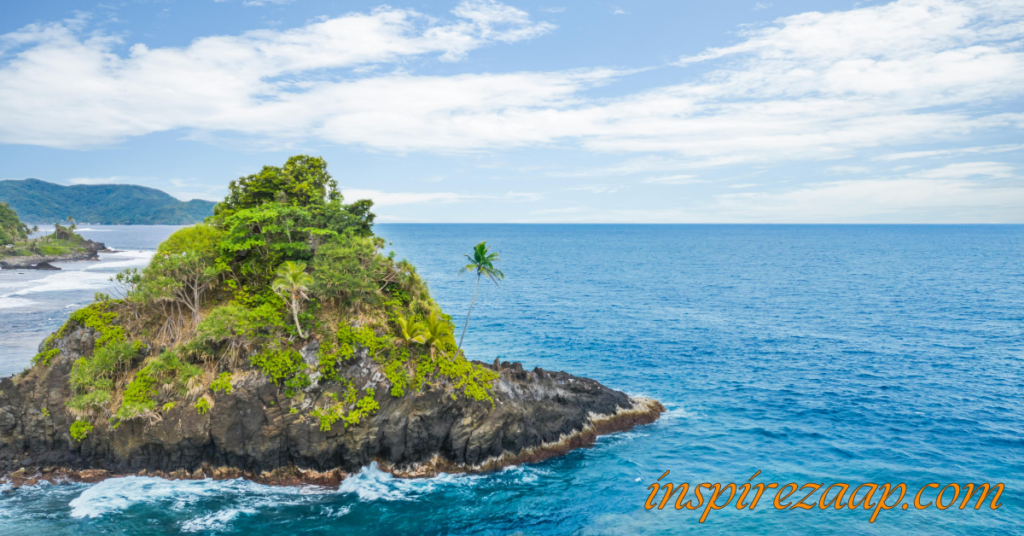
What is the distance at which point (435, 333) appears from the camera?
1555 inches

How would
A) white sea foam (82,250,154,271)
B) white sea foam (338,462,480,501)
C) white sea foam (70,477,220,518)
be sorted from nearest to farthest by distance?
1. white sea foam (70,477,220,518)
2. white sea foam (338,462,480,501)
3. white sea foam (82,250,154,271)

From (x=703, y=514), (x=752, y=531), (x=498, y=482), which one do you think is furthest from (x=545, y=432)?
(x=752, y=531)

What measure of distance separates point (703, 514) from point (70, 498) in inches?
1496

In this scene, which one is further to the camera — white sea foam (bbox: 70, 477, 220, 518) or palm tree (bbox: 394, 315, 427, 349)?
palm tree (bbox: 394, 315, 427, 349)

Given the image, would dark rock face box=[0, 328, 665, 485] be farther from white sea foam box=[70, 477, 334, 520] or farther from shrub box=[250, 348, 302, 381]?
white sea foam box=[70, 477, 334, 520]

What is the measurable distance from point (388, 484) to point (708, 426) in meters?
25.0

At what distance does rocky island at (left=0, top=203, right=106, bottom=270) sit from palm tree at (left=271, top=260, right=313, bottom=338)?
446 feet

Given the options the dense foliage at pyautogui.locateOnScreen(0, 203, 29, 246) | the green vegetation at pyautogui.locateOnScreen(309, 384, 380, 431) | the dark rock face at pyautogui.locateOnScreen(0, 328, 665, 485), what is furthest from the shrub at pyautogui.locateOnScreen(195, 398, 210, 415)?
the dense foliage at pyautogui.locateOnScreen(0, 203, 29, 246)

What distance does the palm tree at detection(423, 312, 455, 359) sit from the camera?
39.1 m

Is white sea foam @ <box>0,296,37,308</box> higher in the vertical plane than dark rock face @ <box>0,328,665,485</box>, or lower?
higher

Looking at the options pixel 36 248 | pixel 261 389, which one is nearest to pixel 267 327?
Result: pixel 261 389

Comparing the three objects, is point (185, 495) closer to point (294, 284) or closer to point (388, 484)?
point (388, 484)

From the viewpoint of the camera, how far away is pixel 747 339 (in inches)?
2670

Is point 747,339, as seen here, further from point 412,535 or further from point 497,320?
point 412,535
